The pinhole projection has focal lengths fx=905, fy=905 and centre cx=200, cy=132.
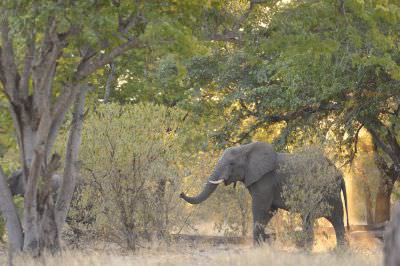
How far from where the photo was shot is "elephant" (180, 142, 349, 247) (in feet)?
72.4

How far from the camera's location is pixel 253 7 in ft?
53.7

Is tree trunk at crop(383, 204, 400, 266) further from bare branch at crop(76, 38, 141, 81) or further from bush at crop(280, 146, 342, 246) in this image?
bush at crop(280, 146, 342, 246)

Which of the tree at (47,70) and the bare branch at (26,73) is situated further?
the bare branch at (26,73)

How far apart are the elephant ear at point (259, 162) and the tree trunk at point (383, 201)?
26.4 ft

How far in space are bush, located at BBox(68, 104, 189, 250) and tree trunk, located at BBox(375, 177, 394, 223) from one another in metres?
11.9

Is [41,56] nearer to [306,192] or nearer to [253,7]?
[253,7]

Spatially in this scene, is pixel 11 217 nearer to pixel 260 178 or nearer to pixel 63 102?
pixel 63 102

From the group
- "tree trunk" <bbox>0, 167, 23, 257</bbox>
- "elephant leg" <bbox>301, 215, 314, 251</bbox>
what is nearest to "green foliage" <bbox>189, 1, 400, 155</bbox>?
"elephant leg" <bbox>301, 215, 314, 251</bbox>

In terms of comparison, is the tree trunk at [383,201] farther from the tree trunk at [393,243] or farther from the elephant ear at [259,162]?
the tree trunk at [393,243]

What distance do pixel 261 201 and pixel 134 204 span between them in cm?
457

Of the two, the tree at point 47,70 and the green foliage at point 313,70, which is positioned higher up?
the green foliage at point 313,70

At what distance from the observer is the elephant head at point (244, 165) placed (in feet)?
72.8

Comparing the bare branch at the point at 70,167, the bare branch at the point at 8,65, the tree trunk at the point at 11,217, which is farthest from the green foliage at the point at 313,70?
the tree trunk at the point at 11,217

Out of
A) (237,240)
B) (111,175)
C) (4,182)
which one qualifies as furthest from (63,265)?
(237,240)
